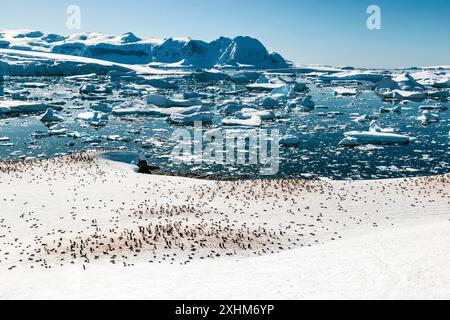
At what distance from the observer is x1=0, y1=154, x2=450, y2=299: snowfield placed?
13.4 metres

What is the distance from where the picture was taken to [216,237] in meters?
21.8

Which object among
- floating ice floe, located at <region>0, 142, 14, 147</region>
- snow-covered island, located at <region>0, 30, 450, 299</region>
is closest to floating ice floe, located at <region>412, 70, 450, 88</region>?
snow-covered island, located at <region>0, 30, 450, 299</region>

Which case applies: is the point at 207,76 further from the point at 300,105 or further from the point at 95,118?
the point at 95,118

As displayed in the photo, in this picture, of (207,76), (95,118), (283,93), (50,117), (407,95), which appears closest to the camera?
(50,117)

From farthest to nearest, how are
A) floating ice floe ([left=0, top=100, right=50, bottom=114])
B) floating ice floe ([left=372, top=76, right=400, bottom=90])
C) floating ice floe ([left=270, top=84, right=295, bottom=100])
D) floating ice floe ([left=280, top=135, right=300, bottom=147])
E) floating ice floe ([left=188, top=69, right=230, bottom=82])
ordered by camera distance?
floating ice floe ([left=188, top=69, right=230, bottom=82])
floating ice floe ([left=372, top=76, right=400, bottom=90])
floating ice floe ([left=270, top=84, right=295, bottom=100])
floating ice floe ([left=0, top=100, right=50, bottom=114])
floating ice floe ([left=280, top=135, right=300, bottom=147])

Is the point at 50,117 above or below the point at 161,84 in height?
below

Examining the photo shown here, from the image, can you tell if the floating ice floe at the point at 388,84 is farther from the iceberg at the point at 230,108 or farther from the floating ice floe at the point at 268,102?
the iceberg at the point at 230,108

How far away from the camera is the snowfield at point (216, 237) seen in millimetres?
13406

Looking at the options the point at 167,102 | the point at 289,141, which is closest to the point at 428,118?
the point at 289,141

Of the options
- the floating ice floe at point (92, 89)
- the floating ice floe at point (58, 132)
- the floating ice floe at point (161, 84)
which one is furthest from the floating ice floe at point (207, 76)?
the floating ice floe at point (58, 132)

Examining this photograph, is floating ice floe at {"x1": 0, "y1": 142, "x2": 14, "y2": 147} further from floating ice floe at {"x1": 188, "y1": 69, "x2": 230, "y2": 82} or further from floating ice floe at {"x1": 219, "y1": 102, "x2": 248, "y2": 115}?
floating ice floe at {"x1": 188, "y1": 69, "x2": 230, "y2": 82}

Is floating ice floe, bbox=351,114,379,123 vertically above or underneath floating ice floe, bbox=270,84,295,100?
underneath

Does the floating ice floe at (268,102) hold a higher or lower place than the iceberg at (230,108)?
higher
